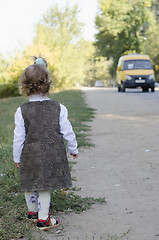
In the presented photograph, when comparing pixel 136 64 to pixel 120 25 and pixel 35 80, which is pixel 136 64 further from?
pixel 120 25

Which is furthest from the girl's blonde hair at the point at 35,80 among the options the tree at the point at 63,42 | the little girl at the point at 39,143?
the tree at the point at 63,42

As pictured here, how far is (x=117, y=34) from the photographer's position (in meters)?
52.0

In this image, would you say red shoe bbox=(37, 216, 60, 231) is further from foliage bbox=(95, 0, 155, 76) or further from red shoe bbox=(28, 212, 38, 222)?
foliage bbox=(95, 0, 155, 76)

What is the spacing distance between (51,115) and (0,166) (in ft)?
6.85

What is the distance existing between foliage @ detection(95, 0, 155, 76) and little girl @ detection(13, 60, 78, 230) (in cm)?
4767

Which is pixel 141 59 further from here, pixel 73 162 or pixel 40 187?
pixel 40 187

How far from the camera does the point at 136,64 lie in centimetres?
2639

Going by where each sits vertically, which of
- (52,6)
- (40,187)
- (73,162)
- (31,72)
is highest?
(52,6)

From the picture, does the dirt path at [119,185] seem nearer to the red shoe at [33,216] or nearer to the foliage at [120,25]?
the red shoe at [33,216]

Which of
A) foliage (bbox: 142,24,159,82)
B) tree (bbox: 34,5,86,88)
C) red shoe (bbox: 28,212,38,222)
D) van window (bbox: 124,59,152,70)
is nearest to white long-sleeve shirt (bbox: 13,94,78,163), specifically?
red shoe (bbox: 28,212,38,222)

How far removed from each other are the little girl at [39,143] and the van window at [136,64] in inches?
920

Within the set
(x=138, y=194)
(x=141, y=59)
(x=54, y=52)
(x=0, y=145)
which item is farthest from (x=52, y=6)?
(x=138, y=194)

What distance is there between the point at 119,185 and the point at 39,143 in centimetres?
171

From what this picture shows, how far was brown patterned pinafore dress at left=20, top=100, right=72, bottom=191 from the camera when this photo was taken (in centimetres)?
328
